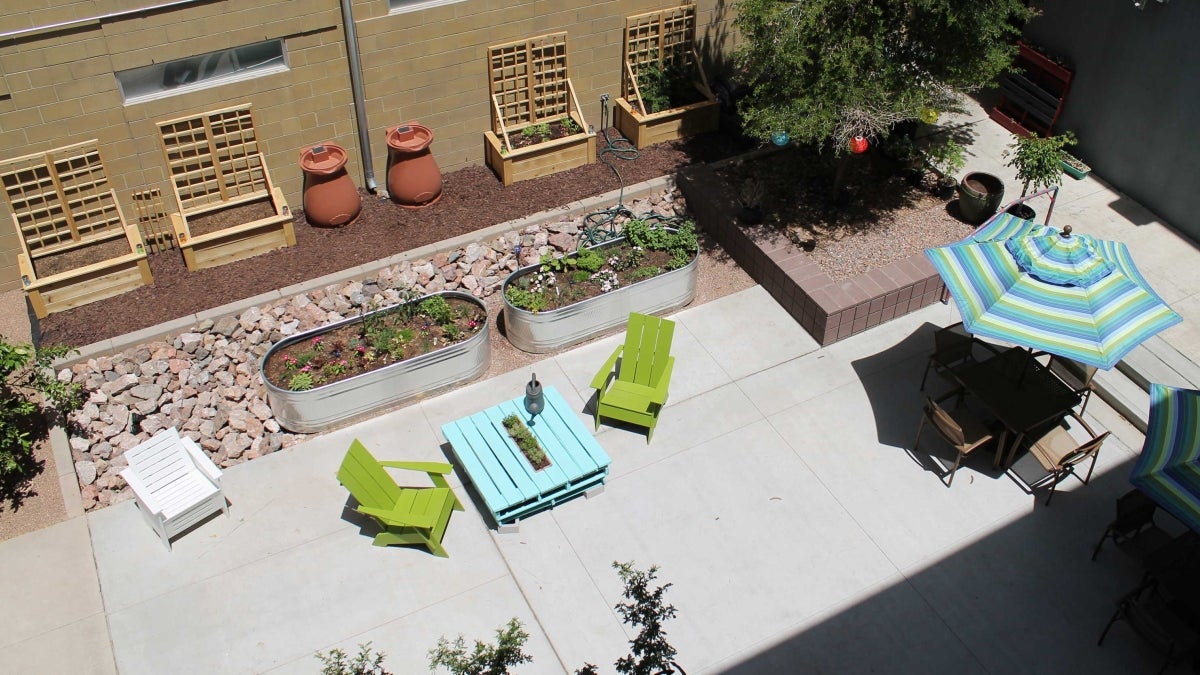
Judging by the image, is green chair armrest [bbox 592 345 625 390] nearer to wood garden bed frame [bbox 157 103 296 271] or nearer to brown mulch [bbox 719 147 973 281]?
brown mulch [bbox 719 147 973 281]

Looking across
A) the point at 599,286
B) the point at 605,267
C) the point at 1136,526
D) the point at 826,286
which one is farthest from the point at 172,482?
the point at 1136,526

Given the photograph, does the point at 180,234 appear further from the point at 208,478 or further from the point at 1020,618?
the point at 1020,618

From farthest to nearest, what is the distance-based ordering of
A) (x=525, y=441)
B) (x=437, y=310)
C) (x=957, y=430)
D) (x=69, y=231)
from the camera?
(x=69, y=231), (x=437, y=310), (x=525, y=441), (x=957, y=430)

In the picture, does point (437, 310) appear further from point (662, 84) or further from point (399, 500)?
point (662, 84)

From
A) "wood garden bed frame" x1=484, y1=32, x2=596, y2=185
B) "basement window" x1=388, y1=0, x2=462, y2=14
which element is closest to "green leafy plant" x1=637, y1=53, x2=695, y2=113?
"wood garden bed frame" x1=484, y1=32, x2=596, y2=185

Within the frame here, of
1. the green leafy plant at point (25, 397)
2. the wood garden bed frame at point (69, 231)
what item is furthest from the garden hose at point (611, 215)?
the green leafy plant at point (25, 397)

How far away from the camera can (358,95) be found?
37.1ft

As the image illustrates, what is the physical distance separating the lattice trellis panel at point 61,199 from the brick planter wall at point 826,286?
6900 millimetres

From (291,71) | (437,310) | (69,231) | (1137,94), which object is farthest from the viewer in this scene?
(1137,94)

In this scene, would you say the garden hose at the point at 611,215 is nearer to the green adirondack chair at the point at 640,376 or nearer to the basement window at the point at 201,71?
the green adirondack chair at the point at 640,376

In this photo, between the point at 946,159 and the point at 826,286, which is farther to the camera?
the point at 946,159

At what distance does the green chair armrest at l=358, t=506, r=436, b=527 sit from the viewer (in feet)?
26.3

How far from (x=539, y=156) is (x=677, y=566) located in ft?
19.4

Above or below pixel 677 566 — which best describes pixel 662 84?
above
